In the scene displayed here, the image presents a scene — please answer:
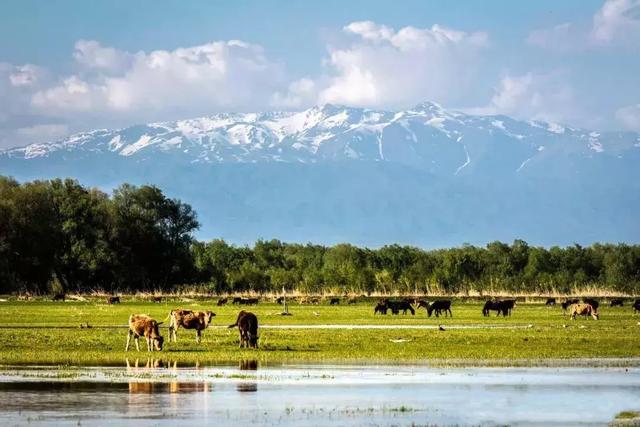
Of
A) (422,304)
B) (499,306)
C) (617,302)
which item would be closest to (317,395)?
(499,306)

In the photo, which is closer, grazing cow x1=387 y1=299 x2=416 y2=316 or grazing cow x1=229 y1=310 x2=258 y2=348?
grazing cow x1=229 y1=310 x2=258 y2=348

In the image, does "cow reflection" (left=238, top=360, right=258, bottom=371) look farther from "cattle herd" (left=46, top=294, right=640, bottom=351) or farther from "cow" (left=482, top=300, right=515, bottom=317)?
"cow" (left=482, top=300, right=515, bottom=317)

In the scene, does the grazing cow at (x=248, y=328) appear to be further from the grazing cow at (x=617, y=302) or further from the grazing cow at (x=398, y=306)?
the grazing cow at (x=617, y=302)

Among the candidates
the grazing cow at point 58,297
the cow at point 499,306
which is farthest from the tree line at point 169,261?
the cow at point 499,306

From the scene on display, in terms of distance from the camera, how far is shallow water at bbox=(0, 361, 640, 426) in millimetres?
28062

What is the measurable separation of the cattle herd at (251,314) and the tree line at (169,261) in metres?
15.0

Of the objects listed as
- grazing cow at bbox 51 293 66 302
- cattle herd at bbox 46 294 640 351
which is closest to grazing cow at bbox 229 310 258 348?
cattle herd at bbox 46 294 640 351

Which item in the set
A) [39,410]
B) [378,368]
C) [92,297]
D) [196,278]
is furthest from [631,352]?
[196,278]

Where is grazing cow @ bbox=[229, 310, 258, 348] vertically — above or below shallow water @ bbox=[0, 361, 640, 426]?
above

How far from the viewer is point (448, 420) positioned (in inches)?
1098

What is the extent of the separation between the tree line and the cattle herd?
1502 cm

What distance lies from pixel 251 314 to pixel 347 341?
5028 millimetres

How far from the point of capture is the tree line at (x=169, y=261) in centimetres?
12294

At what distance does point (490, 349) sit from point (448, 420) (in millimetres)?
20827
